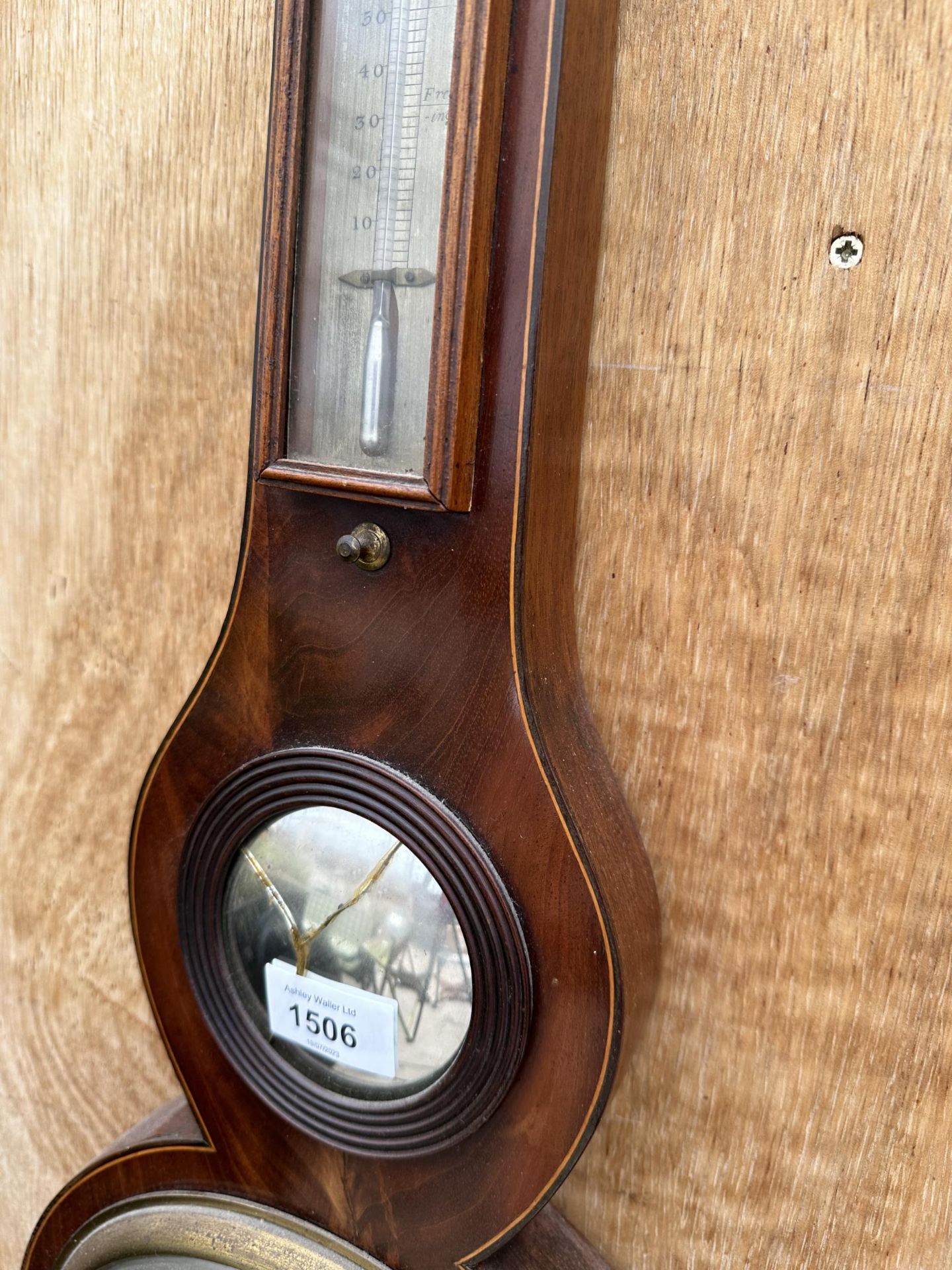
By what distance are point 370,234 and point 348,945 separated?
40 cm

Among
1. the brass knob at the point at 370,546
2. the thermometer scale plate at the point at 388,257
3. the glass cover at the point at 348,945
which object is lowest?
the glass cover at the point at 348,945

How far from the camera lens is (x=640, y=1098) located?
638 mm

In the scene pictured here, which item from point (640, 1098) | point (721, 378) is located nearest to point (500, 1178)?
point (640, 1098)

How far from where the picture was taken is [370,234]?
0.55 m

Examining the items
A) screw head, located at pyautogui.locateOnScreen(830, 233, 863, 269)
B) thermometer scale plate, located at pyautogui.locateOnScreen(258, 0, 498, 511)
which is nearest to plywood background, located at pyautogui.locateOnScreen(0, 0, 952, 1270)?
screw head, located at pyautogui.locateOnScreen(830, 233, 863, 269)

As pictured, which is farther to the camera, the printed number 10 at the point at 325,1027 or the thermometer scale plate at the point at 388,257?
the printed number 10 at the point at 325,1027

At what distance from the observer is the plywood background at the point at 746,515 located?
0.53 meters

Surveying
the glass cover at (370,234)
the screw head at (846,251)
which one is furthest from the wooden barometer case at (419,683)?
the screw head at (846,251)

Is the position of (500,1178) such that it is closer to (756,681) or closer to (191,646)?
(756,681)

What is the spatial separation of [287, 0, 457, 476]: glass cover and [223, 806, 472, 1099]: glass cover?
0.22m

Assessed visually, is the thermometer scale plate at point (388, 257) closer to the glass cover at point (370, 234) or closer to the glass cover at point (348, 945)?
the glass cover at point (370, 234)

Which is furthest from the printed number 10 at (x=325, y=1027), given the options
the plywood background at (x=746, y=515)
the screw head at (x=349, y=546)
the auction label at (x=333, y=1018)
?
the screw head at (x=349, y=546)

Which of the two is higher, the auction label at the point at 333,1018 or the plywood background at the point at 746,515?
the plywood background at the point at 746,515

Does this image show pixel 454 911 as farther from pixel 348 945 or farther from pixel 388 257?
pixel 388 257
